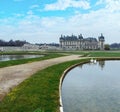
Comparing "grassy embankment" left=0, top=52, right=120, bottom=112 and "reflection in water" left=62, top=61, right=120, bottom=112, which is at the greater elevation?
"grassy embankment" left=0, top=52, right=120, bottom=112

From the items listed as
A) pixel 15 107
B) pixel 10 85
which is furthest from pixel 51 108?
pixel 10 85

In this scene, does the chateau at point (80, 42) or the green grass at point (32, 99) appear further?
the chateau at point (80, 42)

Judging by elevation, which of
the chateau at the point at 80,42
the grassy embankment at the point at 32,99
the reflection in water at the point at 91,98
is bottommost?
the reflection in water at the point at 91,98

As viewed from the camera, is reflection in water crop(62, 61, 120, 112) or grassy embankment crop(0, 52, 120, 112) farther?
reflection in water crop(62, 61, 120, 112)

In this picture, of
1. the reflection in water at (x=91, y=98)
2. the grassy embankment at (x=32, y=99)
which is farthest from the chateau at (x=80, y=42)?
the grassy embankment at (x=32, y=99)

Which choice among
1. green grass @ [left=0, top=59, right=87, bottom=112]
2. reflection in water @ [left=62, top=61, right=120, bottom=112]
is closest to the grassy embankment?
green grass @ [left=0, top=59, right=87, bottom=112]

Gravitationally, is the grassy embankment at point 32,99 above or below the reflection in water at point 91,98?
above

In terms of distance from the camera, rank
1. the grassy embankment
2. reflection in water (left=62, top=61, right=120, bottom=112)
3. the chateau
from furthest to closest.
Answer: the chateau → reflection in water (left=62, top=61, right=120, bottom=112) → the grassy embankment

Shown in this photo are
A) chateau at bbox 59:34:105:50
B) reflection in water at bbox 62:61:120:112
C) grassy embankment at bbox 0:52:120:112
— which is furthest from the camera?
chateau at bbox 59:34:105:50

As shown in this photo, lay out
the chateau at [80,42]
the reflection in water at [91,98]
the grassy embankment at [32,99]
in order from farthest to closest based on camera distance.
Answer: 1. the chateau at [80,42]
2. the reflection in water at [91,98]
3. the grassy embankment at [32,99]

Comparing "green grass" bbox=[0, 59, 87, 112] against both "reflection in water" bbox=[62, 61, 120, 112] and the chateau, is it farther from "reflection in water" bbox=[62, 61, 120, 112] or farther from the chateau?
the chateau

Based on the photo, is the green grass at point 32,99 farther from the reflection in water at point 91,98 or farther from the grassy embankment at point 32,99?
the reflection in water at point 91,98

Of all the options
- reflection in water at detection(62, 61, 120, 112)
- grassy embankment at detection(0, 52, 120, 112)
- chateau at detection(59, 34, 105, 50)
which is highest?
chateau at detection(59, 34, 105, 50)

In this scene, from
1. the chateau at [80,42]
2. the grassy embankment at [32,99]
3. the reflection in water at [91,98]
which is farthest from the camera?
the chateau at [80,42]
